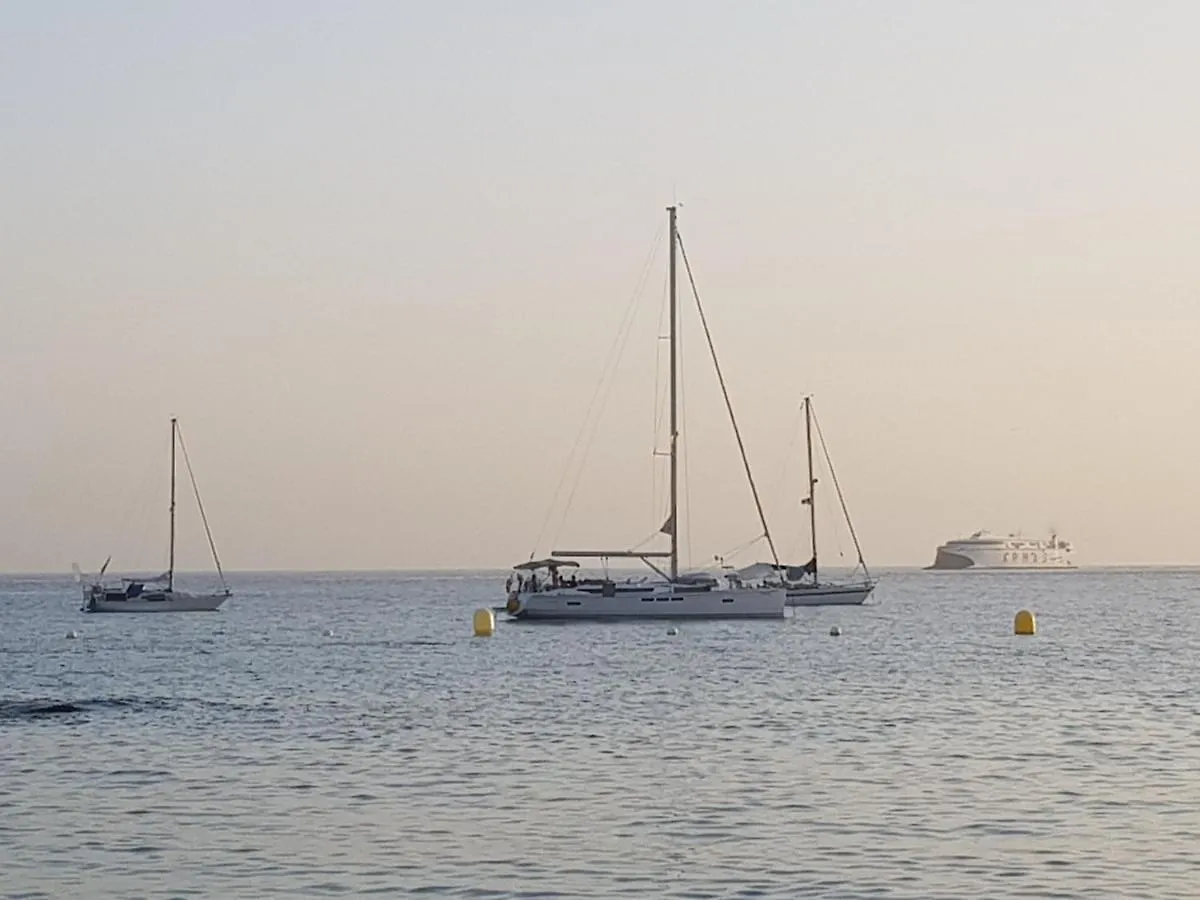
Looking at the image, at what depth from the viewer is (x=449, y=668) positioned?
63.7m

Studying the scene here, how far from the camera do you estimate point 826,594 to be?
368 ft

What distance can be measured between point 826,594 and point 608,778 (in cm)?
8143

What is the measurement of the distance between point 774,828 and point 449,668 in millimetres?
38092

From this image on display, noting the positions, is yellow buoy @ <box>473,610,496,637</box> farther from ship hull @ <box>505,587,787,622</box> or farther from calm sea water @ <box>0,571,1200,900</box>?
calm sea water @ <box>0,571,1200,900</box>

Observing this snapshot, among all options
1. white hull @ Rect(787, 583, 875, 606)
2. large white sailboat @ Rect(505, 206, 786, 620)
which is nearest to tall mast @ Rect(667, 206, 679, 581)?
large white sailboat @ Rect(505, 206, 786, 620)

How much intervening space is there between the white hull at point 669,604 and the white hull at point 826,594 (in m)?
20.6

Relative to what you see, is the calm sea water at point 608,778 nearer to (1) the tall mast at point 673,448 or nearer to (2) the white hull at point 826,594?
(1) the tall mast at point 673,448

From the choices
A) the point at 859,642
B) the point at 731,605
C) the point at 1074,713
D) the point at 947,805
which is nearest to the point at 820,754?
the point at 947,805

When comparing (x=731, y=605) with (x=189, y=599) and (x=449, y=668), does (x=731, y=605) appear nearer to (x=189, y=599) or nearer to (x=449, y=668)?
(x=449, y=668)

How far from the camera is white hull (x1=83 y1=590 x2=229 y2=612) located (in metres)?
119

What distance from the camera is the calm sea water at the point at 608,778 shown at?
23344 mm

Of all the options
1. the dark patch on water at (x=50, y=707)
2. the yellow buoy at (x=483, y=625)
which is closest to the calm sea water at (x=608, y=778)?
the dark patch on water at (x=50, y=707)

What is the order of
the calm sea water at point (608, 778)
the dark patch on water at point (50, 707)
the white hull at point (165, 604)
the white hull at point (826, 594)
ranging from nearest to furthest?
the calm sea water at point (608, 778)
the dark patch on water at point (50, 707)
the white hull at point (826, 594)
the white hull at point (165, 604)

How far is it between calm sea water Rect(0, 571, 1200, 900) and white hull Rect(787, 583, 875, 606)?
4065 centimetres
